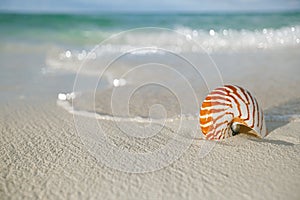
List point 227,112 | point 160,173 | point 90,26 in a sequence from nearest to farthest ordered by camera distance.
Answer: point 160,173 → point 227,112 → point 90,26

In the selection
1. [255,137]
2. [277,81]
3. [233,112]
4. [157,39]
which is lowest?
[255,137]

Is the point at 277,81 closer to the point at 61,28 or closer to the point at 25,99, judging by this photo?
the point at 25,99

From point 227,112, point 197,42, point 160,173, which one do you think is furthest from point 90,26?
point 160,173

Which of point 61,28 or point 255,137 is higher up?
point 61,28

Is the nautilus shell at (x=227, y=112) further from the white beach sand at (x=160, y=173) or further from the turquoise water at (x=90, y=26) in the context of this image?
the turquoise water at (x=90, y=26)

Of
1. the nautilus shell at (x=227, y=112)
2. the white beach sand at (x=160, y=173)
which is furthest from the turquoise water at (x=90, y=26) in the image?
the white beach sand at (x=160, y=173)

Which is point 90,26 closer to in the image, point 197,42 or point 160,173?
point 197,42

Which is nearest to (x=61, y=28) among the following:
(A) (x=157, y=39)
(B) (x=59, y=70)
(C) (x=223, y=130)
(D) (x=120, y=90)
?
(A) (x=157, y=39)

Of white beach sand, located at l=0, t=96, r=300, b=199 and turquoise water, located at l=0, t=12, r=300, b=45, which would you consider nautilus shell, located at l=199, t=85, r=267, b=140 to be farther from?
turquoise water, located at l=0, t=12, r=300, b=45

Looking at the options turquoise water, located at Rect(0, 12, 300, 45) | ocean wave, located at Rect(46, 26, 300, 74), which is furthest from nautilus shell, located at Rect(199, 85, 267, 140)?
turquoise water, located at Rect(0, 12, 300, 45)
